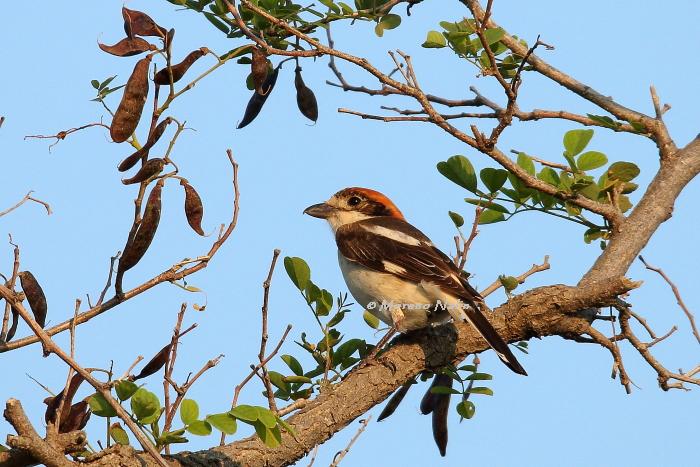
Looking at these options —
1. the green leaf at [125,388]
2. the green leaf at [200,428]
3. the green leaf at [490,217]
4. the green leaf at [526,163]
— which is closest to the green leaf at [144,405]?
the green leaf at [125,388]

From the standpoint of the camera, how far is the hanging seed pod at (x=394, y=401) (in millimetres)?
5293

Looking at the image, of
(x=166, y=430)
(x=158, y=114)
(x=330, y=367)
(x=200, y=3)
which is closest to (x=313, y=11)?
(x=200, y=3)

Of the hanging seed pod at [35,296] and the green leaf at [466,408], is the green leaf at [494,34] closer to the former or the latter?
the green leaf at [466,408]

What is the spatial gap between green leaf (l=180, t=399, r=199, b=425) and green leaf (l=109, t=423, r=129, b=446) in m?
0.34

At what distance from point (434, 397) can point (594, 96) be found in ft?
7.29

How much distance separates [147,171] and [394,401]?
2372 millimetres

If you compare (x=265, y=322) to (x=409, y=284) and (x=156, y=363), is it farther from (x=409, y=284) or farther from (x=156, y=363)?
(x=409, y=284)

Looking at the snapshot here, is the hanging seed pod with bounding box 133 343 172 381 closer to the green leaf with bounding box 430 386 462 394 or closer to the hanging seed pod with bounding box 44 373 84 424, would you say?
the hanging seed pod with bounding box 44 373 84 424

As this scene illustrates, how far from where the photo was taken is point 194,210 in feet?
13.3

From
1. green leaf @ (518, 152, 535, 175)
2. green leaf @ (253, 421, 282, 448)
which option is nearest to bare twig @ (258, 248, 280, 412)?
green leaf @ (253, 421, 282, 448)

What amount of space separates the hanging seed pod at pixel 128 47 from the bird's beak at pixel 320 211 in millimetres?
3270

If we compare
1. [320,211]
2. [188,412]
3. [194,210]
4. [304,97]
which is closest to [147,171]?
[194,210]

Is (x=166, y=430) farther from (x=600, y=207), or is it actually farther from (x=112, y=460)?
(x=600, y=207)

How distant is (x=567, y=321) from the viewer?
491 cm
